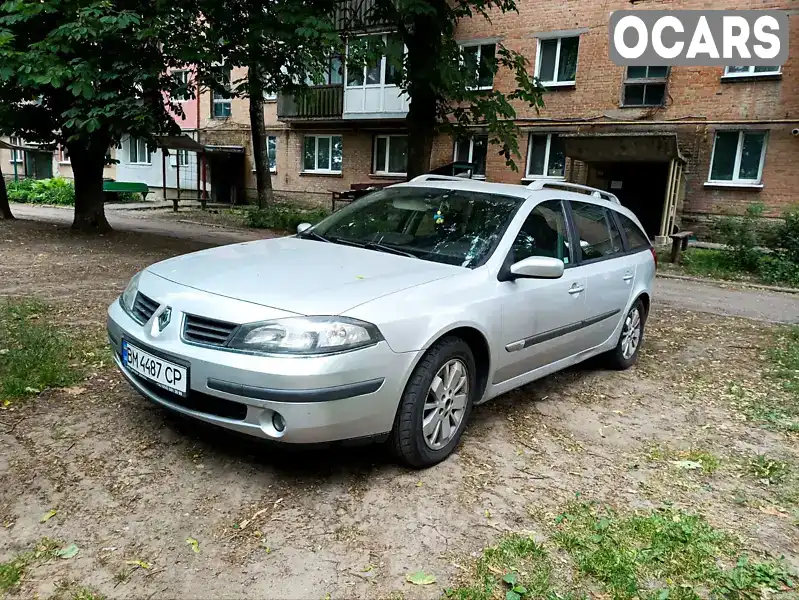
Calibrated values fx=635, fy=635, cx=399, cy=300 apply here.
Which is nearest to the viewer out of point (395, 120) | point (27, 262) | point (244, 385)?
point (244, 385)

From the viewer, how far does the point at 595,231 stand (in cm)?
506

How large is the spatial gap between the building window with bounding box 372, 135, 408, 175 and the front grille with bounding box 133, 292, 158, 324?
19146mm

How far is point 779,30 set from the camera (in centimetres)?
1570

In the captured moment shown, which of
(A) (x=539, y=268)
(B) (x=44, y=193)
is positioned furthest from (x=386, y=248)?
(B) (x=44, y=193)

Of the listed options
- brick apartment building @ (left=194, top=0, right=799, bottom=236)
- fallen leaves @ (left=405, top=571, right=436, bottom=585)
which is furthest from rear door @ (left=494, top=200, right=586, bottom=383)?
brick apartment building @ (left=194, top=0, right=799, bottom=236)

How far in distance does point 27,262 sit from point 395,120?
14162mm

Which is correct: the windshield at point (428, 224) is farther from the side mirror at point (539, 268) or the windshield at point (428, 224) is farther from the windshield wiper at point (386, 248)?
the side mirror at point (539, 268)

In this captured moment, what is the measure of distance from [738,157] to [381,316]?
54.5ft

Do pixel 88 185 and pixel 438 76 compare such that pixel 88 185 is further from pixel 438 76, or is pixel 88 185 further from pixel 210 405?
pixel 210 405

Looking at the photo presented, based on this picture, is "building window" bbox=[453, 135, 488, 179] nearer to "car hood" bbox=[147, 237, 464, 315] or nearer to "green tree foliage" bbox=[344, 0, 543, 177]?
"green tree foliage" bbox=[344, 0, 543, 177]

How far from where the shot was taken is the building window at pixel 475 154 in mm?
20422

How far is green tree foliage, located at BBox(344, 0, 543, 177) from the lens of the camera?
9.84m

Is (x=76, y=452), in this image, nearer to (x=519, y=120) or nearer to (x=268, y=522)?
(x=268, y=522)

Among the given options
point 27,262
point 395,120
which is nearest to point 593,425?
point 27,262
